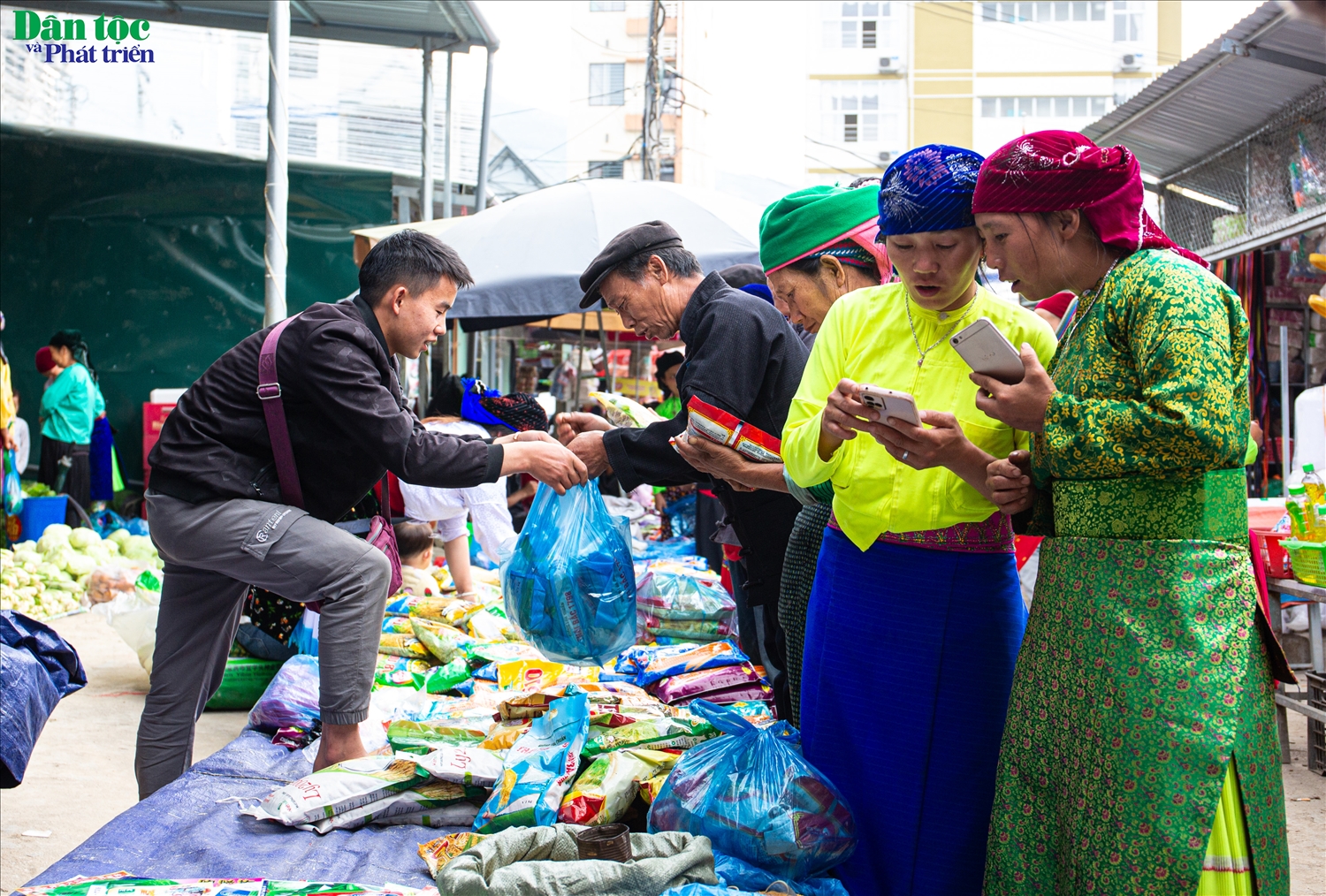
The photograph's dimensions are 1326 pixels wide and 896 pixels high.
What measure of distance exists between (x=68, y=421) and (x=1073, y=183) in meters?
9.36

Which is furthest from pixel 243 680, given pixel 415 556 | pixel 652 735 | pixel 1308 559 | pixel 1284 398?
pixel 1284 398

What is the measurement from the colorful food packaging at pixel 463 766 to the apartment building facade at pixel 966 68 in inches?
1462

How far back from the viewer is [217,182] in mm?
10172

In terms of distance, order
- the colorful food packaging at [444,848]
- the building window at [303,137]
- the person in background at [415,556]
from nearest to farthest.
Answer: the colorful food packaging at [444,848]
the person in background at [415,556]
the building window at [303,137]

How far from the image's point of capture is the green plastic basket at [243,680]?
15.4 feet

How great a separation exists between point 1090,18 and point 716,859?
4336cm

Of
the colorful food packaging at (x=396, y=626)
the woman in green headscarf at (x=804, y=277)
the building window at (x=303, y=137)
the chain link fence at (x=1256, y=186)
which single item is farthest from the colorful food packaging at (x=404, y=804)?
the building window at (x=303, y=137)

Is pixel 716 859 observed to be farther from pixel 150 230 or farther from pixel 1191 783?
pixel 150 230

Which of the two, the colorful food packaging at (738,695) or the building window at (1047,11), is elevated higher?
A: the building window at (1047,11)

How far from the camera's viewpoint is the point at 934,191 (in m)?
1.80

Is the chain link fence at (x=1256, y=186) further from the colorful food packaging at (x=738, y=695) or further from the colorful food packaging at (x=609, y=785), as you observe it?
the colorful food packaging at (x=609, y=785)

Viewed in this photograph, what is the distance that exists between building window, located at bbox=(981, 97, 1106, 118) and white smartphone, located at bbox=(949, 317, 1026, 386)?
4077cm

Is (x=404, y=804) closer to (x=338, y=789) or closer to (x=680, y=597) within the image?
(x=338, y=789)

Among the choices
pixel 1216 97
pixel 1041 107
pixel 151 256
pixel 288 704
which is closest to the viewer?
pixel 288 704
